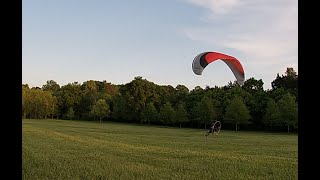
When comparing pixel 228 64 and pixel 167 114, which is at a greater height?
pixel 228 64

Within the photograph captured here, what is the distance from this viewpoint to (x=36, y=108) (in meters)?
89.4

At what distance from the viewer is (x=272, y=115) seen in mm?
55188

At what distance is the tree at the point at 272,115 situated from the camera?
54812 mm

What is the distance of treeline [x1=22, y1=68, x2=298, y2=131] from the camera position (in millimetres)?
57500

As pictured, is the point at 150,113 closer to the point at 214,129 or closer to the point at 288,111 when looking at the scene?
the point at 288,111

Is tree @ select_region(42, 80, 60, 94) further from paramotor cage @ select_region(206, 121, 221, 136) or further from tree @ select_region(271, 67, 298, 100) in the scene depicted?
paramotor cage @ select_region(206, 121, 221, 136)

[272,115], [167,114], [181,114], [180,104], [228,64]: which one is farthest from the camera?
[167,114]

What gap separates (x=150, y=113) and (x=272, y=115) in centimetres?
2459

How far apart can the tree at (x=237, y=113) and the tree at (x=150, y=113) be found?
17.4 metres

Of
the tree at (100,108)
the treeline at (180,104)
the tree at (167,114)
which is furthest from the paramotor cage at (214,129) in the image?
the tree at (100,108)

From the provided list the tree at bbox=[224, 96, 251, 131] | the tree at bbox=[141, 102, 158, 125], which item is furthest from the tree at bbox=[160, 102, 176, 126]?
the tree at bbox=[224, 96, 251, 131]

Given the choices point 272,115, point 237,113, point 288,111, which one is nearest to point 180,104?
point 237,113
